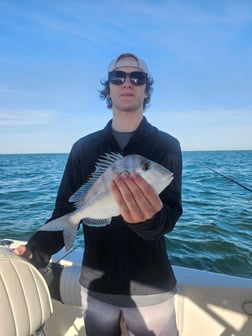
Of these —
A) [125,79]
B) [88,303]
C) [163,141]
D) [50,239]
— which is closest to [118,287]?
[88,303]

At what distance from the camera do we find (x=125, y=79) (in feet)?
7.88

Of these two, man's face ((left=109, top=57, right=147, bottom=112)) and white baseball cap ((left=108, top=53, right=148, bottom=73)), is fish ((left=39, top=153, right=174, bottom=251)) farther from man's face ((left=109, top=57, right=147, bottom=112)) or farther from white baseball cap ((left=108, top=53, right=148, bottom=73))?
white baseball cap ((left=108, top=53, right=148, bottom=73))

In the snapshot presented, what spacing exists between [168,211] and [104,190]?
1.53 ft

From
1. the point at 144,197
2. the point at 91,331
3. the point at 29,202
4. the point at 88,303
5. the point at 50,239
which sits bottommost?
the point at 29,202

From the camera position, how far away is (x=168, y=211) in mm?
2000

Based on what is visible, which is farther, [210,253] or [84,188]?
[210,253]

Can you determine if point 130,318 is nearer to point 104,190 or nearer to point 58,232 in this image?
point 58,232

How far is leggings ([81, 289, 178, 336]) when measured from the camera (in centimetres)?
217

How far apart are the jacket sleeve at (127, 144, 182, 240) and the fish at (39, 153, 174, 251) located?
0.18m

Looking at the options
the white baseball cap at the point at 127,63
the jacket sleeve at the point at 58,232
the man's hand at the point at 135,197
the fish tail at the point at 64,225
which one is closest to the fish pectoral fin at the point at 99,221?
the fish tail at the point at 64,225

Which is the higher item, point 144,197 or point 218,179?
point 144,197

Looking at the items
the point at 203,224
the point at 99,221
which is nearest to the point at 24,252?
the point at 99,221

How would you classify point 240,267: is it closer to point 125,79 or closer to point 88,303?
point 88,303

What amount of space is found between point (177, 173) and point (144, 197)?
1.90 feet
